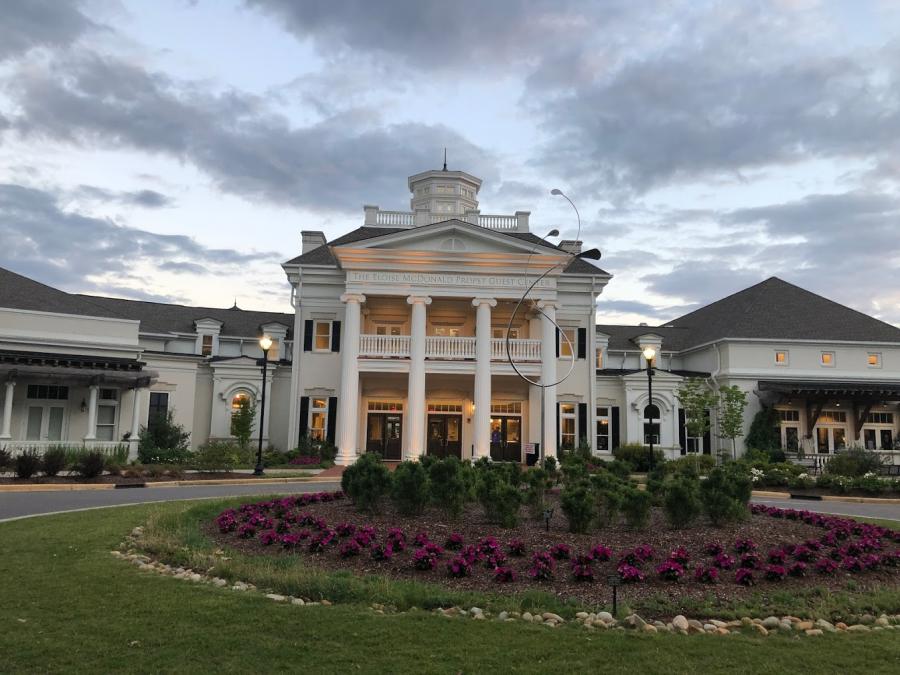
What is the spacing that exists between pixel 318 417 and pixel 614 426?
15.3 metres

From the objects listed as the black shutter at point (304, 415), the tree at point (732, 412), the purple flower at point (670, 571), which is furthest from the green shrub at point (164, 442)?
the tree at point (732, 412)

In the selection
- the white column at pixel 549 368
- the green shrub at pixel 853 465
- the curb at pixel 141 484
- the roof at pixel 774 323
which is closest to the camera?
the curb at pixel 141 484

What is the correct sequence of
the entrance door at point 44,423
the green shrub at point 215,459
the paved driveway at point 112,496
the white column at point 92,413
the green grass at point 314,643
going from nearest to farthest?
the green grass at point 314,643 < the paved driveway at point 112,496 < the green shrub at point 215,459 < the white column at point 92,413 < the entrance door at point 44,423

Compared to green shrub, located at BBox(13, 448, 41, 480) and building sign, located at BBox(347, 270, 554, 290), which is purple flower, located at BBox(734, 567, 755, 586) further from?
building sign, located at BBox(347, 270, 554, 290)

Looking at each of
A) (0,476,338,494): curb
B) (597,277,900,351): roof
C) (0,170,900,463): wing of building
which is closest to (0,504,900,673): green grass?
(0,476,338,494): curb

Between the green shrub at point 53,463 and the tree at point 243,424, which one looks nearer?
the green shrub at point 53,463

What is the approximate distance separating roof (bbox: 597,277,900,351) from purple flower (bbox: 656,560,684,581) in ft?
95.9

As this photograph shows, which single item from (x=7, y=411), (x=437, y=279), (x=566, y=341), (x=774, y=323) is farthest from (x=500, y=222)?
(x=7, y=411)

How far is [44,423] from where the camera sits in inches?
1080

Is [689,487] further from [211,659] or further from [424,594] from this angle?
[211,659]

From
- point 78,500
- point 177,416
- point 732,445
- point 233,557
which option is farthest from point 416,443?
point 233,557

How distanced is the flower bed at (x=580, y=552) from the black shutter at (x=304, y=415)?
19156 millimetres

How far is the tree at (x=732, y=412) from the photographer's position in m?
31.3

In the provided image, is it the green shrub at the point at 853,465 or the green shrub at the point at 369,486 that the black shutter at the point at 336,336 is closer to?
the green shrub at the point at 369,486
